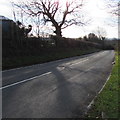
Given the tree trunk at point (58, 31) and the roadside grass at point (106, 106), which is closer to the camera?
the roadside grass at point (106, 106)

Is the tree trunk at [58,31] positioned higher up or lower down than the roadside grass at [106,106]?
higher up

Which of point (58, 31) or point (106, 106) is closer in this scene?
point (106, 106)

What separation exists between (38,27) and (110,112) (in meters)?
29.5

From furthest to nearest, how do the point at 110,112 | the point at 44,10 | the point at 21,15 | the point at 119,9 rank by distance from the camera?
the point at 44,10, the point at 21,15, the point at 119,9, the point at 110,112

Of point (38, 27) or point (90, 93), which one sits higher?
point (38, 27)

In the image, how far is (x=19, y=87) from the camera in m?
11.0

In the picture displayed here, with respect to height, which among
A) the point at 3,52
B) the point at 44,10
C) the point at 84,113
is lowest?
the point at 84,113

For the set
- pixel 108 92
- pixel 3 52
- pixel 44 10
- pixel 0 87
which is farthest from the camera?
pixel 44 10

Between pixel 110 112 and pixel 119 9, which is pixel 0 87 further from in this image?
pixel 119 9

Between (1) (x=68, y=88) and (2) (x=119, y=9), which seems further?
(2) (x=119, y=9)

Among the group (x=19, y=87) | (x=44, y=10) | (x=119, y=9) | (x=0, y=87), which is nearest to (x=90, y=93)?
(x=19, y=87)

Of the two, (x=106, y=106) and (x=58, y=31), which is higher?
(x=58, y=31)

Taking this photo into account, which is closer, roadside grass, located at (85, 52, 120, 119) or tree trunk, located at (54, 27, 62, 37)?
roadside grass, located at (85, 52, 120, 119)

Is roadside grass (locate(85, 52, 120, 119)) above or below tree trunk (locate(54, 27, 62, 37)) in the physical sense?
below
